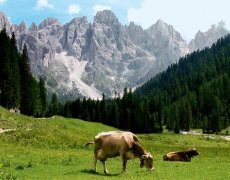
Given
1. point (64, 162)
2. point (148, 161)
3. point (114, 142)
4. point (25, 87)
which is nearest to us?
point (114, 142)

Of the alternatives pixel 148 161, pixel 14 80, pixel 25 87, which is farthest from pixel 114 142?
pixel 25 87

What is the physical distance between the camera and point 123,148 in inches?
1102

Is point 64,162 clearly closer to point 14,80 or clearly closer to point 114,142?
point 114,142

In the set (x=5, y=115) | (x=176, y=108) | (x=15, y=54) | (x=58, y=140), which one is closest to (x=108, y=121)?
(x=176, y=108)

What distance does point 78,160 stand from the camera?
38.4 metres

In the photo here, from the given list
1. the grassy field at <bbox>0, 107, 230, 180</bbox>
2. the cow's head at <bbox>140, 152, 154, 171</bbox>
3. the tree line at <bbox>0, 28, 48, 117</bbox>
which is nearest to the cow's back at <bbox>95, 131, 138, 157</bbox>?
the cow's head at <bbox>140, 152, 154, 171</bbox>

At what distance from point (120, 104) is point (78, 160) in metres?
138

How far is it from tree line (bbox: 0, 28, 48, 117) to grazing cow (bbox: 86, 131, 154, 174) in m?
81.1

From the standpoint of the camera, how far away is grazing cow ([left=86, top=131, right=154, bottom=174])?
2808 cm

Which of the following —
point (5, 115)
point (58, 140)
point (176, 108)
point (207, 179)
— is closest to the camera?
point (207, 179)

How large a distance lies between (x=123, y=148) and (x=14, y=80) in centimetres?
8560

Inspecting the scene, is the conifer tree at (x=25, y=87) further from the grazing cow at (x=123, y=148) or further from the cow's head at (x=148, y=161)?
the cow's head at (x=148, y=161)

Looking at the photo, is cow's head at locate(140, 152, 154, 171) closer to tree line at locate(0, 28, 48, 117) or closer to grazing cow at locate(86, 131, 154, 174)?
grazing cow at locate(86, 131, 154, 174)

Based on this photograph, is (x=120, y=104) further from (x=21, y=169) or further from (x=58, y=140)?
(x=21, y=169)
